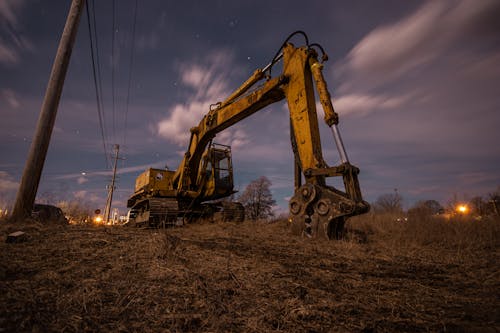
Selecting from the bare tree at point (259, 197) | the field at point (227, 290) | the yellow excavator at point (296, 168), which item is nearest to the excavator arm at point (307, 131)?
the yellow excavator at point (296, 168)

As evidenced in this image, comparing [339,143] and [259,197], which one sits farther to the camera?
[259,197]

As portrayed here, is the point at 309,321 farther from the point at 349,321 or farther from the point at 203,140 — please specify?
the point at 203,140

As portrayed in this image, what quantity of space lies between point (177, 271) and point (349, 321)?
1452 millimetres

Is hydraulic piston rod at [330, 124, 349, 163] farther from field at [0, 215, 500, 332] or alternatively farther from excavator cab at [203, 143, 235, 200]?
excavator cab at [203, 143, 235, 200]

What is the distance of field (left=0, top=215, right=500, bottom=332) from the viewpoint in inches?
54.0

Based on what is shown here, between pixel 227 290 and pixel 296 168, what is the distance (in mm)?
4829

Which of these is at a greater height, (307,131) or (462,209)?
(307,131)

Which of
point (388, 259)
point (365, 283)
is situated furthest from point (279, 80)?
point (365, 283)

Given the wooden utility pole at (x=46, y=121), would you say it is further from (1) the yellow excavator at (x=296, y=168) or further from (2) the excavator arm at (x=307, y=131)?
(2) the excavator arm at (x=307, y=131)

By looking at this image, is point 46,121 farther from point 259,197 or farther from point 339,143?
point 259,197

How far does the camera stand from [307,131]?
563 centimetres

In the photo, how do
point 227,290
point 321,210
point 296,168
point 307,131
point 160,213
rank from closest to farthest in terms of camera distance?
point 227,290 → point 321,210 → point 307,131 → point 296,168 → point 160,213

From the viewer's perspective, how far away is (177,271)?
2137 mm

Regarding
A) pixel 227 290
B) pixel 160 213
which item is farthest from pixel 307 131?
pixel 160 213
